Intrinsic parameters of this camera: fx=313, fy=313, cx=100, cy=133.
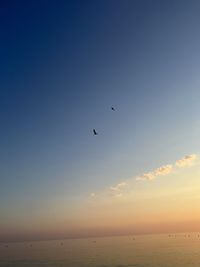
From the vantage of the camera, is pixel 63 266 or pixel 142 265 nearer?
pixel 142 265

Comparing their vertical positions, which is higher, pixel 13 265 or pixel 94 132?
pixel 94 132

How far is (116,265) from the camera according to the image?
8812 centimetres

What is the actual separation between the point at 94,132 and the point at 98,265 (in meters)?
61.5

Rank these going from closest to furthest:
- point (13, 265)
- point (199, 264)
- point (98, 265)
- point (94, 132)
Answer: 1. point (94, 132)
2. point (199, 264)
3. point (98, 265)
4. point (13, 265)

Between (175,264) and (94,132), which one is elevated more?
(94,132)

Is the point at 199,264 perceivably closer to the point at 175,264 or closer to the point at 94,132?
the point at 175,264

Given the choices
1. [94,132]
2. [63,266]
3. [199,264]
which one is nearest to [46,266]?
[63,266]

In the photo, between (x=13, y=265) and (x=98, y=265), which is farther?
(x=13, y=265)

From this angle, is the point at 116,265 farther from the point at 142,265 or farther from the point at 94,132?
the point at 94,132

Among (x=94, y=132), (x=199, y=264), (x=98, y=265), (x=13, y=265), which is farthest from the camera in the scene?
(x=13, y=265)

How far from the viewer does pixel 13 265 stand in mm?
99750

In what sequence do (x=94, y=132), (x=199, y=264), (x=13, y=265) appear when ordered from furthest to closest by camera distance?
(x=13, y=265)
(x=199, y=264)
(x=94, y=132)

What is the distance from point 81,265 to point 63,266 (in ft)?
17.5

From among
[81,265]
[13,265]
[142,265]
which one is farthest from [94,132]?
[13,265]
